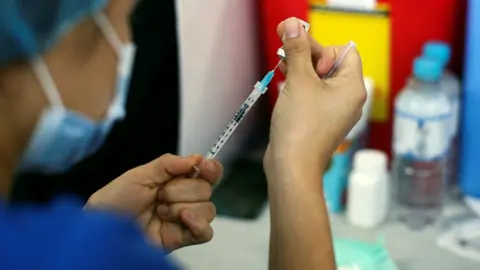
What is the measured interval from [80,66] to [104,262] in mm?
611

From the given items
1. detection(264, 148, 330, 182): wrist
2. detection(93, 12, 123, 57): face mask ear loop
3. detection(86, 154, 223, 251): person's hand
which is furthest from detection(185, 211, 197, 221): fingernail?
detection(93, 12, 123, 57): face mask ear loop

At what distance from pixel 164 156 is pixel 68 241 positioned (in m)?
0.49

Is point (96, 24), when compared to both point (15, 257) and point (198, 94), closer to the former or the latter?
point (198, 94)

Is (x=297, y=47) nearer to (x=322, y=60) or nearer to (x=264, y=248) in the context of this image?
(x=322, y=60)

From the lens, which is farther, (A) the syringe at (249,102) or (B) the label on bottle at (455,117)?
→ (B) the label on bottle at (455,117)

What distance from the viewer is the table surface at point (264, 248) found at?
104 cm

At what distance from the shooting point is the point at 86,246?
1.14 feet

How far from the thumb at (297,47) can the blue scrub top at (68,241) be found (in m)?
0.42

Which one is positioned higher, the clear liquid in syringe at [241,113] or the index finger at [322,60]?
the index finger at [322,60]

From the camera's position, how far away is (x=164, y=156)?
834mm

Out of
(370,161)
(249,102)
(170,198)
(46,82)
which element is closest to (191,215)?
(170,198)

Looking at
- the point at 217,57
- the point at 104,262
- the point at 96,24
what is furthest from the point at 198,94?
the point at 104,262

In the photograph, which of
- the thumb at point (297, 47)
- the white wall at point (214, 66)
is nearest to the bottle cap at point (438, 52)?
the white wall at point (214, 66)

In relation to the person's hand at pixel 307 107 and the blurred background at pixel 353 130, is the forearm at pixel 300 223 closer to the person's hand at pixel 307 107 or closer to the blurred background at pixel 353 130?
the person's hand at pixel 307 107
